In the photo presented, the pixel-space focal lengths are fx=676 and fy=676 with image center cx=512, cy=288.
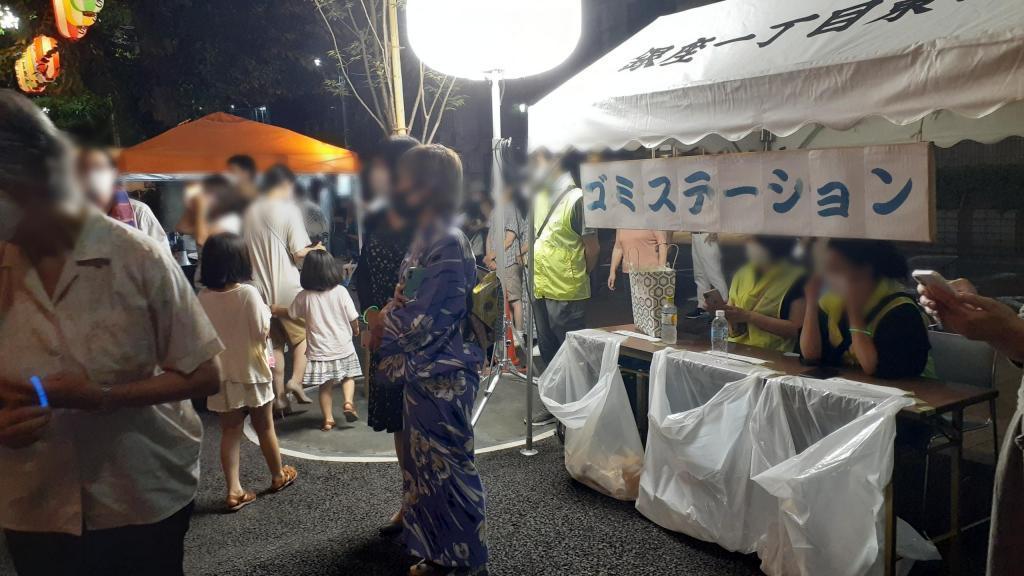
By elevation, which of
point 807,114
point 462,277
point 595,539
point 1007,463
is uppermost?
point 807,114

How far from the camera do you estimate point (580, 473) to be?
3514 millimetres

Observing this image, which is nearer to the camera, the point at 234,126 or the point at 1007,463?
the point at 1007,463

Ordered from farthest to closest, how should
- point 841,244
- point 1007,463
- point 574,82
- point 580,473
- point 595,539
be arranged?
point 574,82
point 580,473
point 595,539
point 841,244
point 1007,463

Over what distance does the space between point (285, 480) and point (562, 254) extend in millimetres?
2282

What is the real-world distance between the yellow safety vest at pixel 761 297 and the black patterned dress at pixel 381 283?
1587mm

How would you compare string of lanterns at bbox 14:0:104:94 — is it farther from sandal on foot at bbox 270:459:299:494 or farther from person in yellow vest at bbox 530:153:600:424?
sandal on foot at bbox 270:459:299:494

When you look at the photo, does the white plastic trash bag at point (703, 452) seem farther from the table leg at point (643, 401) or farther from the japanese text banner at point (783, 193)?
the japanese text banner at point (783, 193)

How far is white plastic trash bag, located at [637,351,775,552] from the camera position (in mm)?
2785

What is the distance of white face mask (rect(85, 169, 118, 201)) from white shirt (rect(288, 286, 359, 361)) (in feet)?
11.7

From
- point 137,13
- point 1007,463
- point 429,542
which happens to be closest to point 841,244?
point 1007,463

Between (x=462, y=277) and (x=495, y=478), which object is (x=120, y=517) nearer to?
(x=462, y=277)

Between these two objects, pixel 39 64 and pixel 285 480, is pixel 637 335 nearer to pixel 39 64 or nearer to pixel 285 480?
pixel 285 480

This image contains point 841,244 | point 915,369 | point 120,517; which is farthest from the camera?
point 915,369

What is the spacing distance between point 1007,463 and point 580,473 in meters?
2.09
